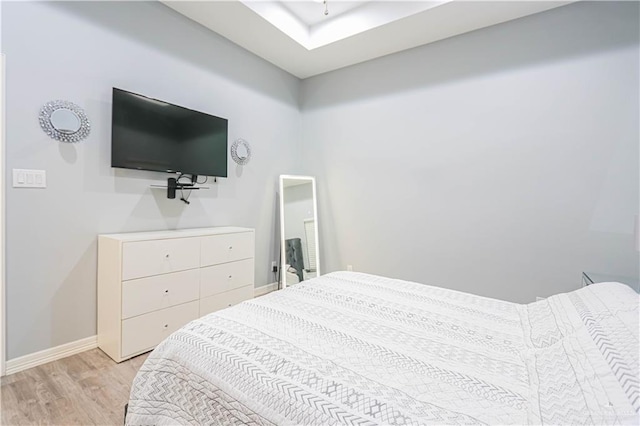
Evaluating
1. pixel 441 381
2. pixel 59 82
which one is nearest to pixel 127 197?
pixel 59 82

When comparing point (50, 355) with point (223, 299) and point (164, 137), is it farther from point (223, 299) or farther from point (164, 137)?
point (164, 137)

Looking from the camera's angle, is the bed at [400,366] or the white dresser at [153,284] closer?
the bed at [400,366]

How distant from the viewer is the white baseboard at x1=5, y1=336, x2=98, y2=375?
6.10 feet

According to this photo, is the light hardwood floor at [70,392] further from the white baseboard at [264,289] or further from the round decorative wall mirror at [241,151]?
the round decorative wall mirror at [241,151]

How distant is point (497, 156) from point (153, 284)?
10.1ft

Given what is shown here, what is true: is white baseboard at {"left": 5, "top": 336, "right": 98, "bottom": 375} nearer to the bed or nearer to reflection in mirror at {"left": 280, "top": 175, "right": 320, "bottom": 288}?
the bed

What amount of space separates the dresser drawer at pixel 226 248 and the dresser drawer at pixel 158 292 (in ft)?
0.50

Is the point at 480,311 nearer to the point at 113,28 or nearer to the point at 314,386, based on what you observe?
the point at 314,386

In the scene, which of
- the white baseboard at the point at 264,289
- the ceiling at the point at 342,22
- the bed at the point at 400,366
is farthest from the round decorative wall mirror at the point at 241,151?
the bed at the point at 400,366

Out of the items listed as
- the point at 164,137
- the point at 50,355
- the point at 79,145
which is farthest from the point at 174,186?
the point at 50,355

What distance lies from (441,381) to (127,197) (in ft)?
8.25

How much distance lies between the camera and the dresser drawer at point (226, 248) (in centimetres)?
245

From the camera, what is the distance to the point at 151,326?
2129mm

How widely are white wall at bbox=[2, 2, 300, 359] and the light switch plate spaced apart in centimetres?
3
